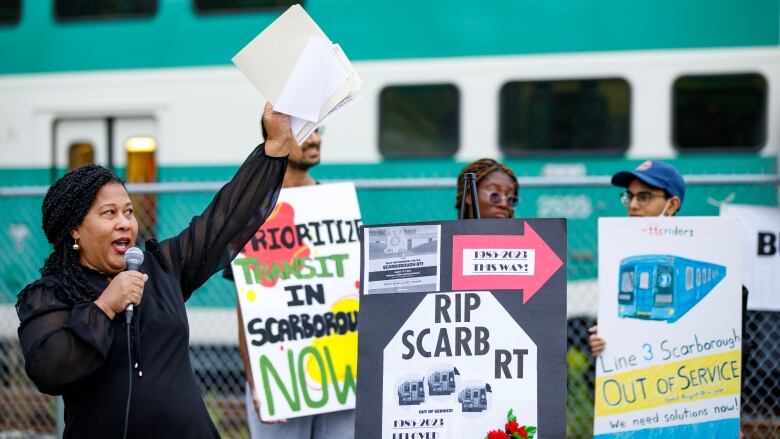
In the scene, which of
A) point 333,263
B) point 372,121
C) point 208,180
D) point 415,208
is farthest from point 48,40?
point 333,263

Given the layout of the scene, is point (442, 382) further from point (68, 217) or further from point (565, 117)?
point (565, 117)

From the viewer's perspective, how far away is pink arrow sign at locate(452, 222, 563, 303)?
132 inches

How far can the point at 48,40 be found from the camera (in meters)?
8.79

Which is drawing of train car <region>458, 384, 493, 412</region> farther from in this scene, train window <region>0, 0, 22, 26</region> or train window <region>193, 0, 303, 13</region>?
train window <region>0, 0, 22, 26</region>

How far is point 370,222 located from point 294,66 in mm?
4603

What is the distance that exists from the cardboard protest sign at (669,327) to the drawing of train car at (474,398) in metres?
0.82

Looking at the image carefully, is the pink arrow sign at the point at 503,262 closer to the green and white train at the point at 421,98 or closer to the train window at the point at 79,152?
the green and white train at the point at 421,98

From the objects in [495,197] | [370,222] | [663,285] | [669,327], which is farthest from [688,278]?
[370,222]

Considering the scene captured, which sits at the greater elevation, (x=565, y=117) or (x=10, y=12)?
(x=10, y=12)

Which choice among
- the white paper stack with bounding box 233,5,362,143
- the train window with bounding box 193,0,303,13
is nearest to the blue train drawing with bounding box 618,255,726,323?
the white paper stack with bounding box 233,5,362,143

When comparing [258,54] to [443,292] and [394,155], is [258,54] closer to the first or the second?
[443,292]

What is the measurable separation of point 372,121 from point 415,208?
871 millimetres

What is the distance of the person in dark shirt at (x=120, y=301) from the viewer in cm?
282

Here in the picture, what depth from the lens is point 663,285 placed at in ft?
13.1
